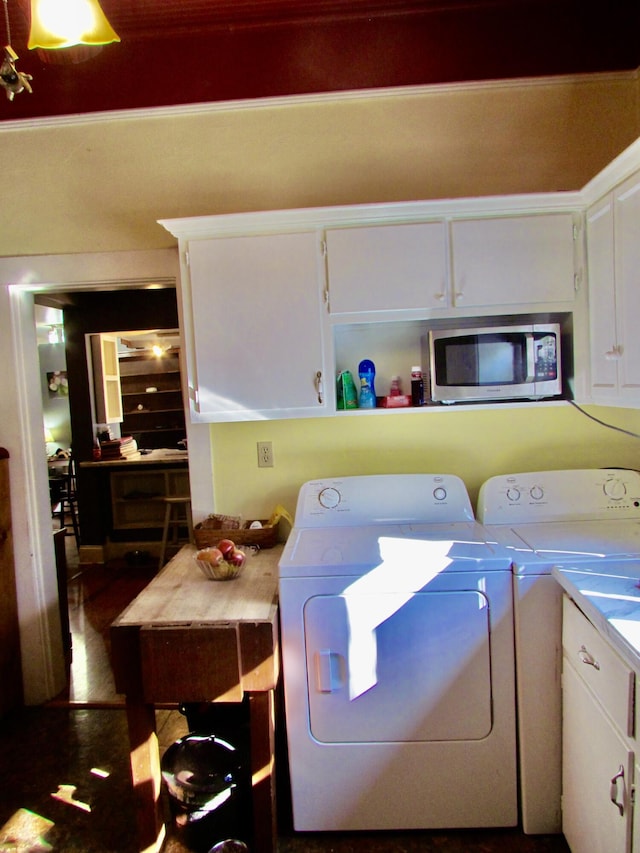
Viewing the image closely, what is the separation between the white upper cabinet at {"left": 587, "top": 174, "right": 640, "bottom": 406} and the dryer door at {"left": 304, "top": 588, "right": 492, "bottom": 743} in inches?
33.4

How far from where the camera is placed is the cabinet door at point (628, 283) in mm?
1687

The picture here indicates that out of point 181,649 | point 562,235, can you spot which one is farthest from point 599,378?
point 181,649

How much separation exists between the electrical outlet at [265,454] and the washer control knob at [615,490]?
1384mm

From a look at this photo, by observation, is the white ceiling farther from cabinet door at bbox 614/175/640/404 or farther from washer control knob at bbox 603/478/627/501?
washer control knob at bbox 603/478/627/501

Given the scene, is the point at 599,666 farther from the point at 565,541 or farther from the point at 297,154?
the point at 297,154

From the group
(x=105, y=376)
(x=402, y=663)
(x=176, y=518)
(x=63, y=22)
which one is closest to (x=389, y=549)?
(x=402, y=663)

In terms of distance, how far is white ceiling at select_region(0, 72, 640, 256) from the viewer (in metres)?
2.30

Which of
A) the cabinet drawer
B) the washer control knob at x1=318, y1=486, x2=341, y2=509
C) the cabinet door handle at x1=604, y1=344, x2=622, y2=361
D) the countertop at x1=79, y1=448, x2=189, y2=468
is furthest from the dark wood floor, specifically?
the countertop at x1=79, y1=448, x2=189, y2=468

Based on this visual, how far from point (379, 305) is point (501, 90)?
113cm

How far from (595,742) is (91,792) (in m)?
1.79

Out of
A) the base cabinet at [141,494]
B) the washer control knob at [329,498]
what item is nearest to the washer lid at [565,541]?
the washer control knob at [329,498]

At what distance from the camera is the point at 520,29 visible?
2287 millimetres

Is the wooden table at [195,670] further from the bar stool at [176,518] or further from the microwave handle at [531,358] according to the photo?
the bar stool at [176,518]

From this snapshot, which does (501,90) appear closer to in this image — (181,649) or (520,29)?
(520,29)
